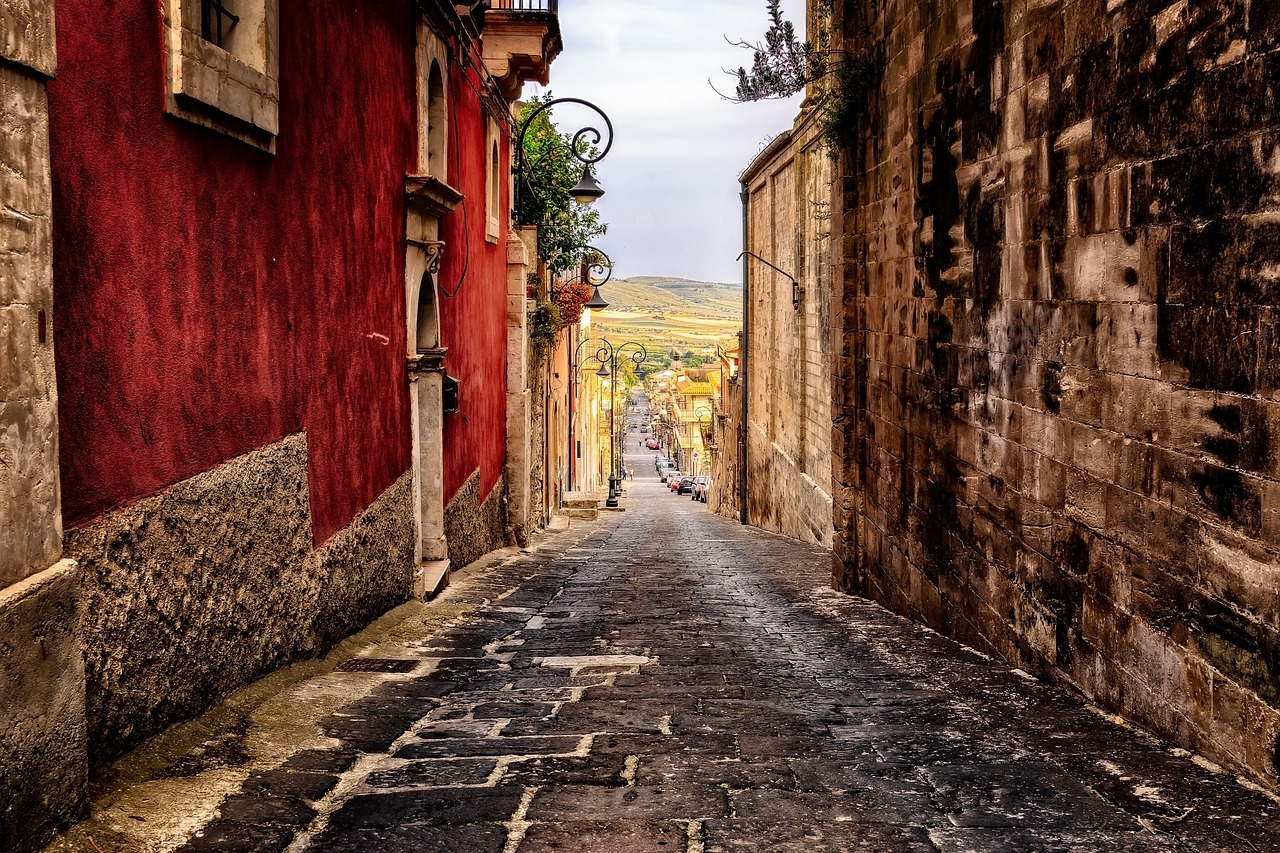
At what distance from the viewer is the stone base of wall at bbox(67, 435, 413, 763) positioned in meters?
3.71

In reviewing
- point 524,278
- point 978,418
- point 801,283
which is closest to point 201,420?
point 978,418

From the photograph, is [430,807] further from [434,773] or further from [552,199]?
[552,199]

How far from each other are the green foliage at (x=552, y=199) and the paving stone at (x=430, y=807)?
14759mm

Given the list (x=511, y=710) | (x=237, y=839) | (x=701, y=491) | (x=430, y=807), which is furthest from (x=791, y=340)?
(x=701, y=491)

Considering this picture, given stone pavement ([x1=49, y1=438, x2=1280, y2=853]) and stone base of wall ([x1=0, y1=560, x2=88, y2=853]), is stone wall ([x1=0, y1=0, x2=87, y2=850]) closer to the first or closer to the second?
stone base of wall ([x1=0, y1=560, x2=88, y2=853])

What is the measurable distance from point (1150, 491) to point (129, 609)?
3697 mm

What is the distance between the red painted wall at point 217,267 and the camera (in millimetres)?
3672

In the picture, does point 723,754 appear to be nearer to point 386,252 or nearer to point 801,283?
point 386,252

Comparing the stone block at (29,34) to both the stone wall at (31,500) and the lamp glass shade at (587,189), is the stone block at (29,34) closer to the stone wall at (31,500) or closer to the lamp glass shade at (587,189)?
the stone wall at (31,500)

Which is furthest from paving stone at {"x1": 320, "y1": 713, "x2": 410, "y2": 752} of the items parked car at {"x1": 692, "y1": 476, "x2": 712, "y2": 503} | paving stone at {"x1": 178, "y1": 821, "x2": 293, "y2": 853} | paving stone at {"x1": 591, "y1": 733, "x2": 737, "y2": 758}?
parked car at {"x1": 692, "y1": 476, "x2": 712, "y2": 503}

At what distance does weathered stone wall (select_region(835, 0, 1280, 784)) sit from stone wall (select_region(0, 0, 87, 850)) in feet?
11.8

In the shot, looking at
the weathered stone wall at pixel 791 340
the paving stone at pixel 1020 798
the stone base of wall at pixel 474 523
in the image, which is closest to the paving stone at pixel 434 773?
the paving stone at pixel 1020 798

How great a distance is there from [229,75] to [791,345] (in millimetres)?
15588

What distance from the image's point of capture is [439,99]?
1036 centimetres
